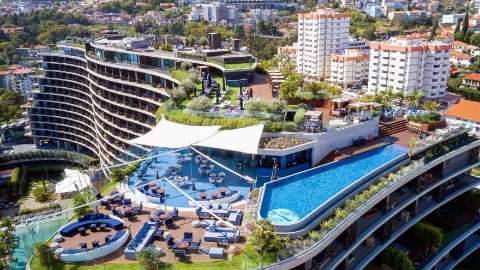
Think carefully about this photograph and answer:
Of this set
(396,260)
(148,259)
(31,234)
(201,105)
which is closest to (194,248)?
(148,259)

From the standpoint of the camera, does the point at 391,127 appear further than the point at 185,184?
Yes

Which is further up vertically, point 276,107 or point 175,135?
point 276,107

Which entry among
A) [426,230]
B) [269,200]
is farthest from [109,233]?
[426,230]

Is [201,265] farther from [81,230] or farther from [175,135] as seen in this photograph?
[175,135]

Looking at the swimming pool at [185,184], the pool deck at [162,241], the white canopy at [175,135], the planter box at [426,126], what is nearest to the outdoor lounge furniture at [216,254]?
the pool deck at [162,241]

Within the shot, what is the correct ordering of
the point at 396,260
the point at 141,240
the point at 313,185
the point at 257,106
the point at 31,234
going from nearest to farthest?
the point at 141,240, the point at 31,234, the point at 313,185, the point at 396,260, the point at 257,106

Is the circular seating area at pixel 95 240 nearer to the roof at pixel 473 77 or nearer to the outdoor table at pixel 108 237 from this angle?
the outdoor table at pixel 108 237
